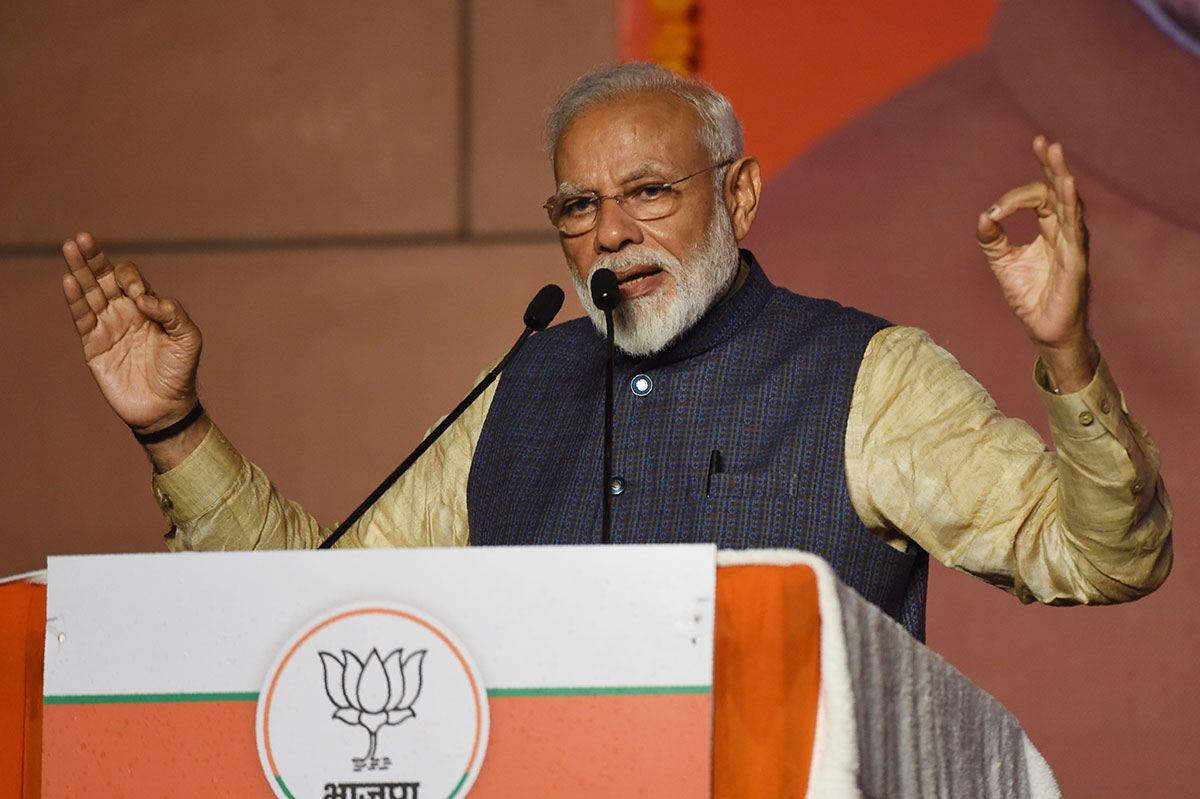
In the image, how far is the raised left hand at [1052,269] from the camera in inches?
49.5

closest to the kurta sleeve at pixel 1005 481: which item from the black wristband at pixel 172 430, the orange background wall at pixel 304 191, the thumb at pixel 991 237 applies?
the thumb at pixel 991 237

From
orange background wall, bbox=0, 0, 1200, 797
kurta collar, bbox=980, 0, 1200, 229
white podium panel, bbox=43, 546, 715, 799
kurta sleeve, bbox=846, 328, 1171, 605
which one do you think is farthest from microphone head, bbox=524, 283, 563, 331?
kurta collar, bbox=980, 0, 1200, 229

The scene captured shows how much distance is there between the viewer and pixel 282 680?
39.0 inches

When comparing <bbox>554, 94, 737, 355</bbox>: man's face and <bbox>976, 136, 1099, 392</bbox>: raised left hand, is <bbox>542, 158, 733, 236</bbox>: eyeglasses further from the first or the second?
<bbox>976, 136, 1099, 392</bbox>: raised left hand

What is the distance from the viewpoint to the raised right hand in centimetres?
168

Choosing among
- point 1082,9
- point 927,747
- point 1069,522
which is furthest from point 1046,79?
point 927,747

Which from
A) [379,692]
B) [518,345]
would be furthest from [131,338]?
[379,692]

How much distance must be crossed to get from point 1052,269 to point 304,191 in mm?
2255

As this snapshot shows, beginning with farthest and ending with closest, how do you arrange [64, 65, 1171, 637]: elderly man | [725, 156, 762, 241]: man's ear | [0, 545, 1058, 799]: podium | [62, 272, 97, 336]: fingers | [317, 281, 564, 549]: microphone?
1. [725, 156, 762, 241]: man's ear
2. [62, 272, 97, 336]: fingers
3. [317, 281, 564, 549]: microphone
4. [64, 65, 1171, 637]: elderly man
5. [0, 545, 1058, 799]: podium

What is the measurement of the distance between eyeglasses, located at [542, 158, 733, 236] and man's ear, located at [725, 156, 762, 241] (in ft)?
0.33

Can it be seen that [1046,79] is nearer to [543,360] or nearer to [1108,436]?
[543,360]

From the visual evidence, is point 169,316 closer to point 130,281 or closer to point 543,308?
point 130,281

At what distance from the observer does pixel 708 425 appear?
6.00 feet

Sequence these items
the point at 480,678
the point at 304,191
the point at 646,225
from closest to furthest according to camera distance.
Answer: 1. the point at 480,678
2. the point at 646,225
3. the point at 304,191
